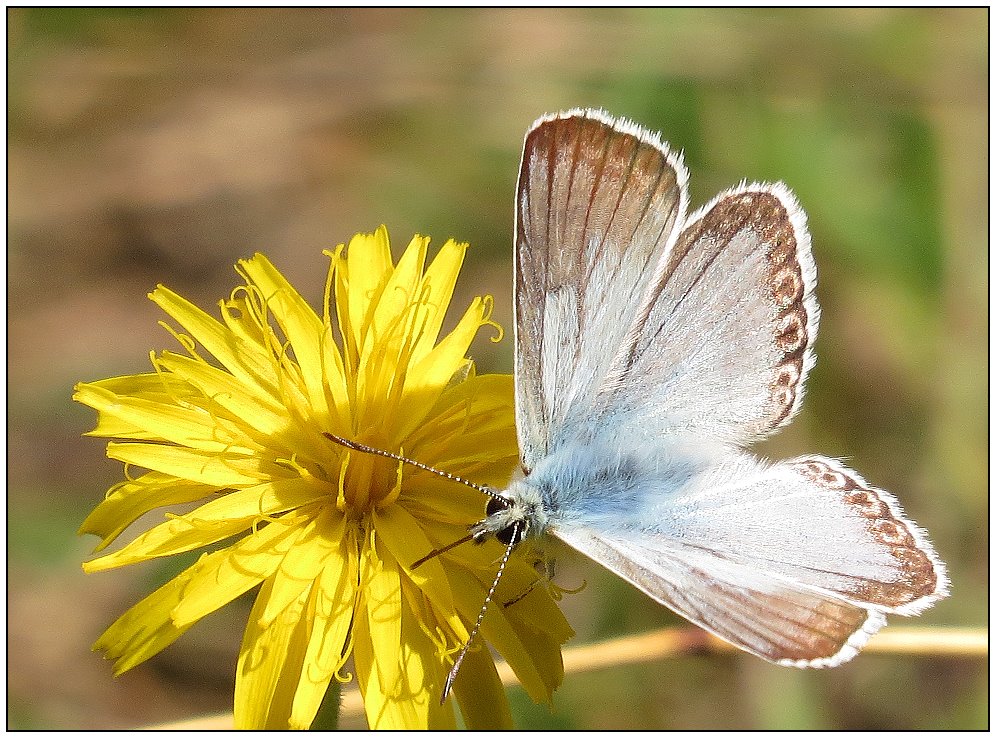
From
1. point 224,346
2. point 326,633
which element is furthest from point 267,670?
point 224,346

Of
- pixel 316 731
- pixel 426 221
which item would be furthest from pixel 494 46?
pixel 316 731

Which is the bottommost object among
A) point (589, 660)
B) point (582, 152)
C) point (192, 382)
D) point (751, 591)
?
point (589, 660)

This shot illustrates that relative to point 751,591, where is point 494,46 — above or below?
above

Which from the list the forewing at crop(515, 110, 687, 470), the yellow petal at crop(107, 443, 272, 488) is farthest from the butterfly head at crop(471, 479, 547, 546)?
the yellow petal at crop(107, 443, 272, 488)

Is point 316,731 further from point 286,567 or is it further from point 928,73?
point 928,73

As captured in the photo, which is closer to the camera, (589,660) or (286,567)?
(286,567)

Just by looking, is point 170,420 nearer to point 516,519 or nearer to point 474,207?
point 516,519
